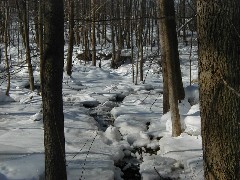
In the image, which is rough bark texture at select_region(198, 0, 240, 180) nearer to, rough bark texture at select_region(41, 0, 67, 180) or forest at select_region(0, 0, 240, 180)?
forest at select_region(0, 0, 240, 180)

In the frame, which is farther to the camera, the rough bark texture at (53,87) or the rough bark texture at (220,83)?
the rough bark texture at (53,87)

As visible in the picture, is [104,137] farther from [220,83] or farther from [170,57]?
[220,83]

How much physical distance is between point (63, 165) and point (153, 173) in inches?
103

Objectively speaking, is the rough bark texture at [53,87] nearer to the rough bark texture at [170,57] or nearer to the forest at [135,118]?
the forest at [135,118]

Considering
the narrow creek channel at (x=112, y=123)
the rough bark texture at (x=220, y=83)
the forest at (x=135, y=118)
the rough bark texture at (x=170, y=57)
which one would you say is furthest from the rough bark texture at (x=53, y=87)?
the rough bark texture at (x=170, y=57)

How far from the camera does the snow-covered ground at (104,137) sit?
7.09 meters

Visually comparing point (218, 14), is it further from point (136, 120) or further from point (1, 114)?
point (1, 114)

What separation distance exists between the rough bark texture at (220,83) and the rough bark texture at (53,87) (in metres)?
2.25

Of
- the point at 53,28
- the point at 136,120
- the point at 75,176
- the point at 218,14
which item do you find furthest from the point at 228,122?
the point at 136,120

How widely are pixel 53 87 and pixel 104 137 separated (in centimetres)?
497

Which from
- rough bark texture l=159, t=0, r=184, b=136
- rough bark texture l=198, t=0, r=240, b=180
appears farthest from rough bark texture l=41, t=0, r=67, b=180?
rough bark texture l=159, t=0, r=184, b=136

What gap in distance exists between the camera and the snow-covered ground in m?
7.09

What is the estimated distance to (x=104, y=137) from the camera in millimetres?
9766

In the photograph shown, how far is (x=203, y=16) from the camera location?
314 centimetres
